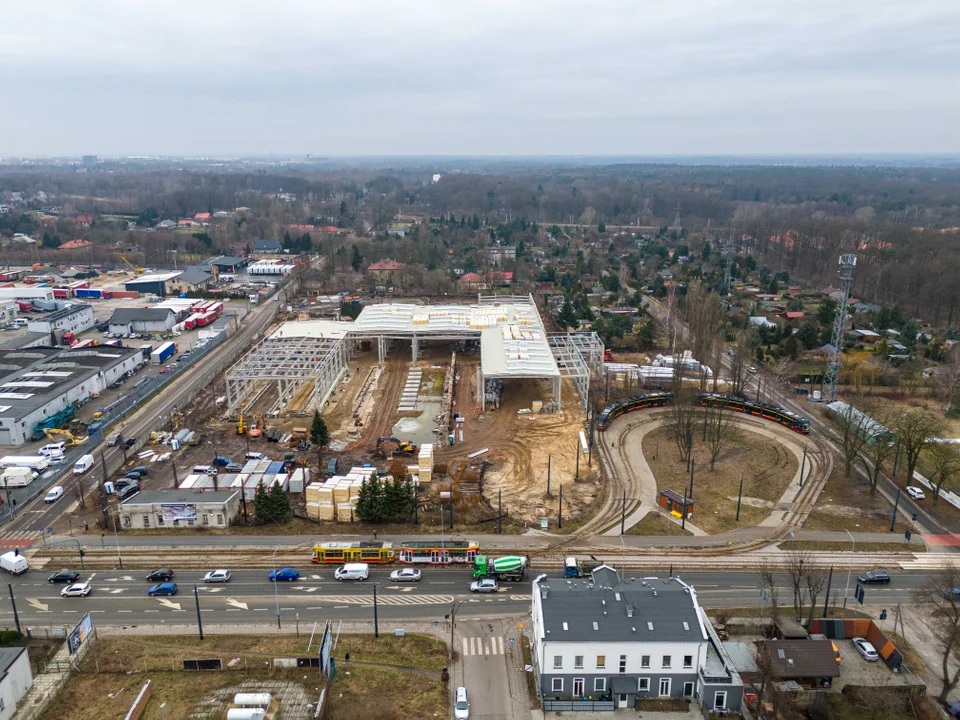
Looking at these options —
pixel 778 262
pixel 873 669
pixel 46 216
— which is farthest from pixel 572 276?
pixel 46 216

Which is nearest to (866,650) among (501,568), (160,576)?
(501,568)

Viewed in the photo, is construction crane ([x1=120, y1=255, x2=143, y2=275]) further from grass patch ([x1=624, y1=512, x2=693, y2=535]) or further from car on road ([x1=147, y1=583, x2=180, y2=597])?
grass patch ([x1=624, y1=512, x2=693, y2=535])

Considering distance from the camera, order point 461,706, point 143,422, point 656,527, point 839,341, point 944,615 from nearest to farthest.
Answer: point 461,706
point 944,615
point 656,527
point 143,422
point 839,341

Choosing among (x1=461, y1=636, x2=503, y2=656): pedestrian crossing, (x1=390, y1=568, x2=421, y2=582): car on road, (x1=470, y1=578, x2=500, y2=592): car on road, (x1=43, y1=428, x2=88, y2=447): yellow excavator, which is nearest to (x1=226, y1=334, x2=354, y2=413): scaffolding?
(x1=43, y1=428, x2=88, y2=447): yellow excavator

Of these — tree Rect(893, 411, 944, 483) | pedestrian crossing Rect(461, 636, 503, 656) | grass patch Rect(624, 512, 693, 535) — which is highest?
tree Rect(893, 411, 944, 483)

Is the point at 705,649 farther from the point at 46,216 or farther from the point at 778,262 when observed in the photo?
the point at 46,216

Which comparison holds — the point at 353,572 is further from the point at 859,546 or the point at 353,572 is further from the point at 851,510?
the point at 851,510

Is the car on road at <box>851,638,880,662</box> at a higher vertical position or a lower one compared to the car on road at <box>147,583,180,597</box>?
lower
